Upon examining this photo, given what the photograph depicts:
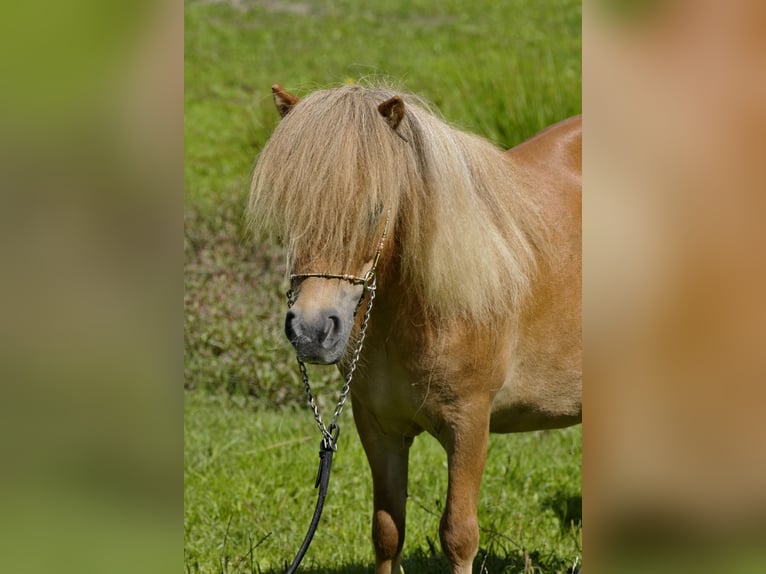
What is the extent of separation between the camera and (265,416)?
630cm

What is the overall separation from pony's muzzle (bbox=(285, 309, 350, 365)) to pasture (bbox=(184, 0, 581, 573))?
12.9 inches

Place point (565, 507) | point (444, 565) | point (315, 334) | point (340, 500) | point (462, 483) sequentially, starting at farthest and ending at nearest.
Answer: point (340, 500)
point (565, 507)
point (444, 565)
point (462, 483)
point (315, 334)

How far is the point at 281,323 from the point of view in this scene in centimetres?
309

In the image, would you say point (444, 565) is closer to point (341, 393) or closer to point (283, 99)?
point (341, 393)

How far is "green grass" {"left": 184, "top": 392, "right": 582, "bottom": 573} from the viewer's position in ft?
13.4

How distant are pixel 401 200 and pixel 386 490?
4.15 feet

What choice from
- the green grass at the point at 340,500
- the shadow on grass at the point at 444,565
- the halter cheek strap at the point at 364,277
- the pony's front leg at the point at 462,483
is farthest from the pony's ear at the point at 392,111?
the shadow on grass at the point at 444,565

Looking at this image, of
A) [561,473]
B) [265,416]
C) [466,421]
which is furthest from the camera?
[265,416]

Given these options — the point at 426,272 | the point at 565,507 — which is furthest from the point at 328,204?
the point at 565,507

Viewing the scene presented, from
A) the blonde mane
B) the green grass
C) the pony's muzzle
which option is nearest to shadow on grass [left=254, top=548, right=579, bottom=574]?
the green grass

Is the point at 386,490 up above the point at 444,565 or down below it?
above
